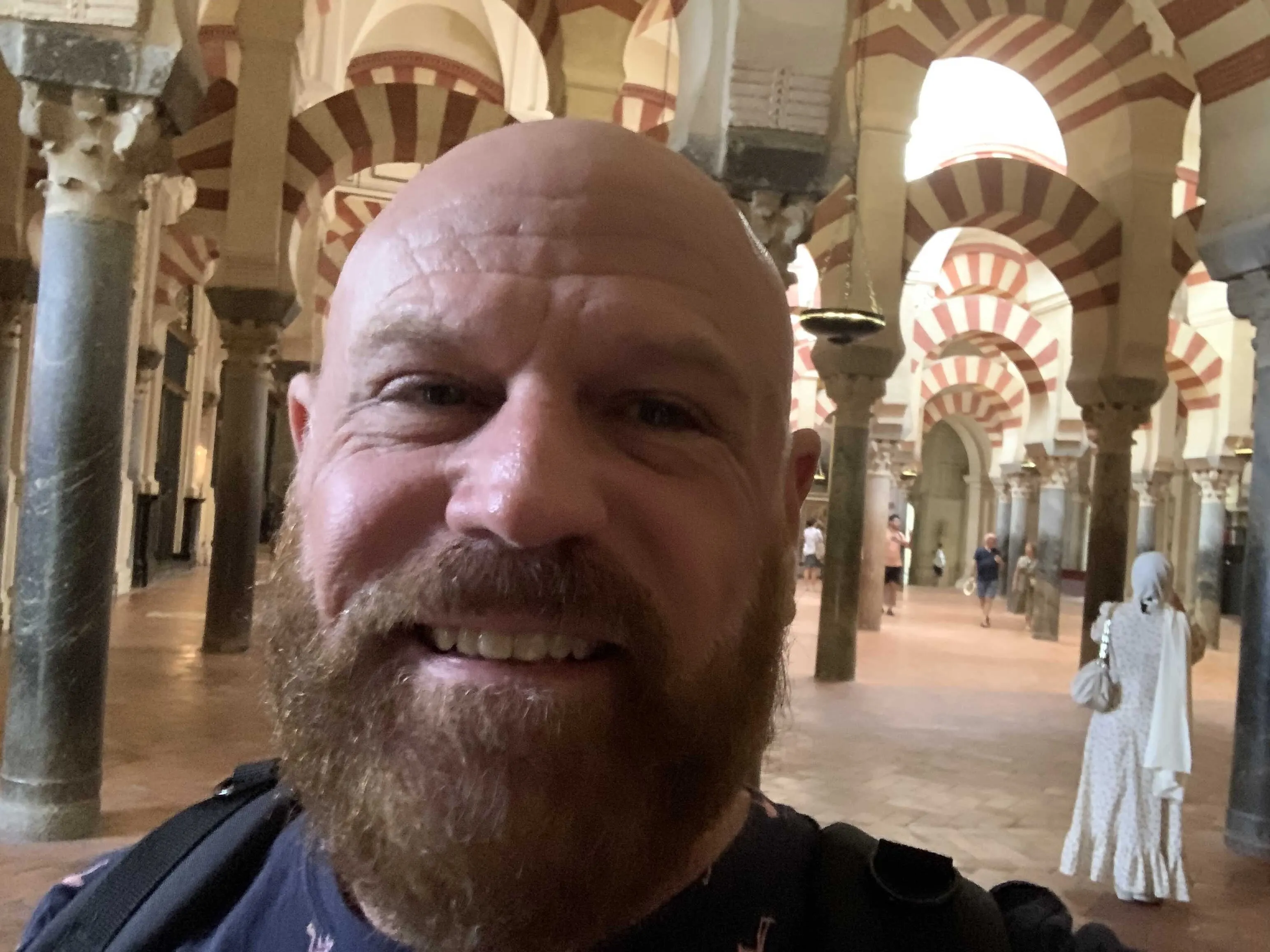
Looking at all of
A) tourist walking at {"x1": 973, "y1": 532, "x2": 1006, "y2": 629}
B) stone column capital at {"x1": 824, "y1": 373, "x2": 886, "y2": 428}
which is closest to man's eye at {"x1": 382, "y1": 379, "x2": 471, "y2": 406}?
A: stone column capital at {"x1": 824, "y1": 373, "x2": 886, "y2": 428}

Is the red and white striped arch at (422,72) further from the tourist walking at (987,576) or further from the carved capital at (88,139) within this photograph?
the carved capital at (88,139)

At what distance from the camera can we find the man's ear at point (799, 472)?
3.33ft

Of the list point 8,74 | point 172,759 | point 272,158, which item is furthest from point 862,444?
point 8,74

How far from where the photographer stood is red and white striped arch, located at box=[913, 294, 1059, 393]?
1370 cm

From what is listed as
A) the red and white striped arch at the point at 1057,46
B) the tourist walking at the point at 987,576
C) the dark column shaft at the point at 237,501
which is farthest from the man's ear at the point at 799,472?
the tourist walking at the point at 987,576

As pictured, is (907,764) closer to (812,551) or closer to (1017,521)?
(812,551)

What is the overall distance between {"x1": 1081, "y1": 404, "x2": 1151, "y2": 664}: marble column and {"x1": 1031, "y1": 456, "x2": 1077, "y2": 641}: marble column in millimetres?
3634

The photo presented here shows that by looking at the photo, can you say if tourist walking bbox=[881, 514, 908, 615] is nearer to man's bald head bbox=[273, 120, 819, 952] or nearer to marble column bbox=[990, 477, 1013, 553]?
marble column bbox=[990, 477, 1013, 553]

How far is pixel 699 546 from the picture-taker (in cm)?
79

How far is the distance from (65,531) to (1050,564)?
12.1 meters

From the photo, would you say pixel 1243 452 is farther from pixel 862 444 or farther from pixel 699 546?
pixel 699 546

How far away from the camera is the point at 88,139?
11.9ft

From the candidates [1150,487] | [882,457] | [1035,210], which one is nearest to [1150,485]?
[1150,487]

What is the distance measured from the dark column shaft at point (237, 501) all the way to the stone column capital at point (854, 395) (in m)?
4.62
